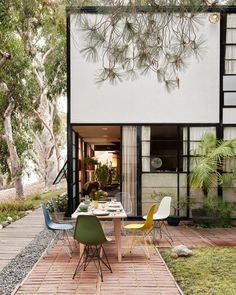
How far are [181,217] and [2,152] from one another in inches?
419

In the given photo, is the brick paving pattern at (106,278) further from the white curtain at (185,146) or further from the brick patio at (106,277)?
the white curtain at (185,146)

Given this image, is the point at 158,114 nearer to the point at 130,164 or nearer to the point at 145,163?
the point at 145,163

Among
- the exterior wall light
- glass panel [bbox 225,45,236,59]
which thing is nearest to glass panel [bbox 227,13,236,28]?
the exterior wall light

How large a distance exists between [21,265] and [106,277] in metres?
1.42

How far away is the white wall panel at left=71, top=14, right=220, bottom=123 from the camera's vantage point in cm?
1032

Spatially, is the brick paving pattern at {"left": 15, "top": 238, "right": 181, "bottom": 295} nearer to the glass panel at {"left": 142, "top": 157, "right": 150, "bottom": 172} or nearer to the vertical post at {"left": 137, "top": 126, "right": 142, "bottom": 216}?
the vertical post at {"left": 137, "top": 126, "right": 142, "bottom": 216}

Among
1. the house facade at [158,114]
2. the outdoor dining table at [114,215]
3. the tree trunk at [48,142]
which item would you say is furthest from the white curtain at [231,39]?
the tree trunk at [48,142]

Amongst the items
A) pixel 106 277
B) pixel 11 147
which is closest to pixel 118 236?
pixel 106 277

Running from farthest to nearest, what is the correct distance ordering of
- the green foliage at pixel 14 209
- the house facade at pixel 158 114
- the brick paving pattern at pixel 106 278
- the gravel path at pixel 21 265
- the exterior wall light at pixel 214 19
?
the green foliage at pixel 14 209 < the house facade at pixel 158 114 < the exterior wall light at pixel 214 19 < the gravel path at pixel 21 265 < the brick paving pattern at pixel 106 278

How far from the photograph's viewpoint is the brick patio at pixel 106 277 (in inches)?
194

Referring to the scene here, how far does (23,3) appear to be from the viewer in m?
10.3

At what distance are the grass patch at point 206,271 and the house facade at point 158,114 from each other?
10.9ft

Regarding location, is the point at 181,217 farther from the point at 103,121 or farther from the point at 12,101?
the point at 12,101

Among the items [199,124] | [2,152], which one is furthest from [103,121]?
[2,152]
